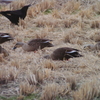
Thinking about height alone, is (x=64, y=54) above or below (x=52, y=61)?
above

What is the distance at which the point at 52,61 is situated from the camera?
19.2ft

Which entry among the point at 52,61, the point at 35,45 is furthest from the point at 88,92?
the point at 35,45

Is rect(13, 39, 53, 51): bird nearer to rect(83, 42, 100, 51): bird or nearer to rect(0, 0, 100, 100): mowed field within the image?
rect(0, 0, 100, 100): mowed field

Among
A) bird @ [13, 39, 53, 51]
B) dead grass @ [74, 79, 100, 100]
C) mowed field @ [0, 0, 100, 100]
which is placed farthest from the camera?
bird @ [13, 39, 53, 51]

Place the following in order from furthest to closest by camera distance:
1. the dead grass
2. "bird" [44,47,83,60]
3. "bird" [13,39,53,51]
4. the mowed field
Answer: "bird" [13,39,53,51] < "bird" [44,47,83,60] < the mowed field < the dead grass

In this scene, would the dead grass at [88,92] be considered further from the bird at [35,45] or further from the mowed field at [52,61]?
the bird at [35,45]

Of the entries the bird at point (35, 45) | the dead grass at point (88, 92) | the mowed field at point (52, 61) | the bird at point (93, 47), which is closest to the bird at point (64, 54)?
the mowed field at point (52, 61)

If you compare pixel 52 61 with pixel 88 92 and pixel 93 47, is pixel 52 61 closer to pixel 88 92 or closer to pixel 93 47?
pixel 93 47

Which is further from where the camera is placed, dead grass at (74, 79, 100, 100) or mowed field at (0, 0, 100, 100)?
mowed field at (0, 0, 100, 100)

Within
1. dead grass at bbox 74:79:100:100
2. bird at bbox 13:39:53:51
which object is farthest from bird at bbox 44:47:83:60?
dead grass at bbox 74:79:100:100

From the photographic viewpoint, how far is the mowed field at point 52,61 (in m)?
4.41

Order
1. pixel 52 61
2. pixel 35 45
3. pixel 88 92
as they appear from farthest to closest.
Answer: pixel 35 45 < pixel 52 61 < pixel 88 92

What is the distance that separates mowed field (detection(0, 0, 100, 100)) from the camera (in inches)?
174

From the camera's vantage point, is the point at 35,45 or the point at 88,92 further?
the point at 35,45
